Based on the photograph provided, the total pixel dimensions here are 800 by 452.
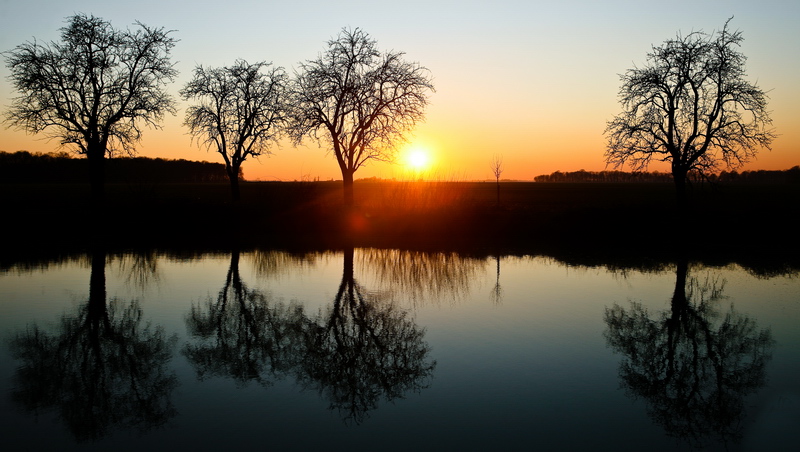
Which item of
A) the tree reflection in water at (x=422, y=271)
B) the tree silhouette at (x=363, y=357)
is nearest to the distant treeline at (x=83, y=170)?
the tree reflection in water at (x=422, y=271)

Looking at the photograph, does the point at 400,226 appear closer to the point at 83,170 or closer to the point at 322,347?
the point at 322,347

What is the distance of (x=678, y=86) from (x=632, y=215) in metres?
8.15

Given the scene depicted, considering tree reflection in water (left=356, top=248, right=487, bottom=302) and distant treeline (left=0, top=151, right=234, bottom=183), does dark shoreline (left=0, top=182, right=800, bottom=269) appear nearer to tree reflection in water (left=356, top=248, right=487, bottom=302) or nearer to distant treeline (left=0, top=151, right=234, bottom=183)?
tree reflection in water (left=356, top=248, right=487, bottom=302)

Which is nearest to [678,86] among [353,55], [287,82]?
[353,55]

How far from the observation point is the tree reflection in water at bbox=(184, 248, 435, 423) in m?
7.41

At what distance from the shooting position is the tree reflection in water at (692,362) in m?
6.52

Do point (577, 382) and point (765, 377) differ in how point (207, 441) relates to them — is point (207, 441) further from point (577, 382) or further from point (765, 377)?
point (765, 377)

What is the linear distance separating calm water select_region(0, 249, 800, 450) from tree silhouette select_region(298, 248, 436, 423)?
0.13ft

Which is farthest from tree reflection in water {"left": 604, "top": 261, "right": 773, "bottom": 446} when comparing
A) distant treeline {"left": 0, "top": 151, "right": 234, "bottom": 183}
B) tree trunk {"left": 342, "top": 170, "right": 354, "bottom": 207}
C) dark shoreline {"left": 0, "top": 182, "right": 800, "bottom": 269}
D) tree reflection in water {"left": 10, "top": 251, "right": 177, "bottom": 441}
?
distant treeline {"left": 0, "top": 151, "right": 234, "bottom": 183}

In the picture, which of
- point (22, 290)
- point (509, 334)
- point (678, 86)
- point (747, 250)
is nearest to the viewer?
point (509, 334)

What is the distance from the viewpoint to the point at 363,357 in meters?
8.46

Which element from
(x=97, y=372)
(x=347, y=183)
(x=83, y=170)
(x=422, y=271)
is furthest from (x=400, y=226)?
(x=83, y=170)

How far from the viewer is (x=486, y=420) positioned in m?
6.30

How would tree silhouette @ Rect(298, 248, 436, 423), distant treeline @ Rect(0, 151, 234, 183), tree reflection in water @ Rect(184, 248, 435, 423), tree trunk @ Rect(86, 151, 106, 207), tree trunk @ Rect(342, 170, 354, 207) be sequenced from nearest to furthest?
tree silhouette @ Rect(298, 248, 436, 423) < tree reflection in water @ Rect(184, 248, 435, 423) < tree trunk @ Rect(86, 151, 106, 207) < tree trunk @ Rect(342, 170, 354, 207) < distant treeline @ Rect(0, 151, 234, 183)
